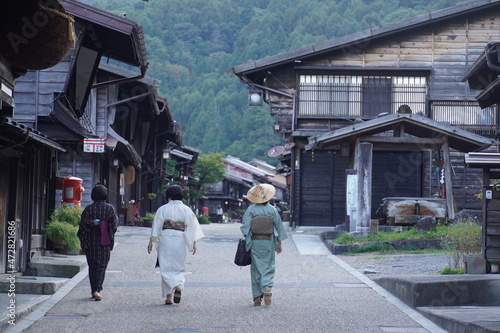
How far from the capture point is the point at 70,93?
19.9 meters

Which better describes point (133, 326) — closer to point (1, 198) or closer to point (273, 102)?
point (1, 198)

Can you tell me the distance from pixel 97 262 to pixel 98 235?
0.41 m

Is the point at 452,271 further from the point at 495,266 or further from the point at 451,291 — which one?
the point at 451,291

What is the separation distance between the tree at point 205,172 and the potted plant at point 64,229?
138ft

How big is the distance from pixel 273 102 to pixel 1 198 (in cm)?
1908

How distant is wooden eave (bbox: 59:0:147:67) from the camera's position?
16969mm

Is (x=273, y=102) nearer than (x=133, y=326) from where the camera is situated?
No

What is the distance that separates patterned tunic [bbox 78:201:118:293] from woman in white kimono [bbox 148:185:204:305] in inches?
25.7

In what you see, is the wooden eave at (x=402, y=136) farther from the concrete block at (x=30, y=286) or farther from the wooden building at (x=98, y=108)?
the concrete block at (x=30, y=286)

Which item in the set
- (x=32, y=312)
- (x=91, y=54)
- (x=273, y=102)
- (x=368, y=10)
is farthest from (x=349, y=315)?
(x=368, y=10)

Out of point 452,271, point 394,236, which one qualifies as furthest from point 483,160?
point 394,236

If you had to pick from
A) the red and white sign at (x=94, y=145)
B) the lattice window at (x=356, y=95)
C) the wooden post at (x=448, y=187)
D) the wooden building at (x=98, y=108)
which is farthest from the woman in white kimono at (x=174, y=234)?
the lattice window at (x=356, y=95)

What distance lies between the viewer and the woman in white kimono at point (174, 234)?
1143 centimetres

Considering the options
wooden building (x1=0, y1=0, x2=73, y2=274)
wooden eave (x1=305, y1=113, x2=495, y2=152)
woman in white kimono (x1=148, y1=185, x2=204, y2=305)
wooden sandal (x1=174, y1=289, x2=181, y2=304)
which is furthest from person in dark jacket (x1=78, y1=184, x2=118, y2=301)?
wooden eave (x1=305, y1=113, x2=495, y2=152)
